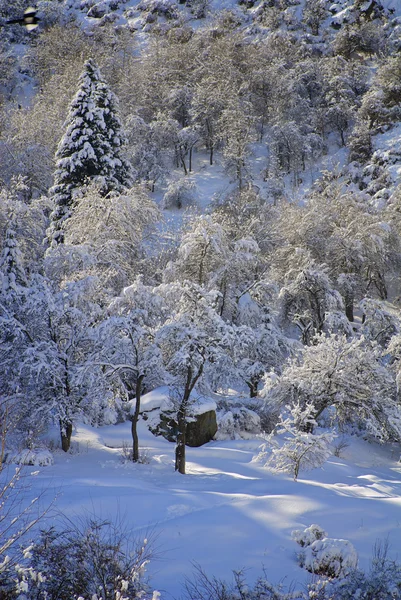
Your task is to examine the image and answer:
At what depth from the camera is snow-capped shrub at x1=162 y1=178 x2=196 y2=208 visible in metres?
34.2

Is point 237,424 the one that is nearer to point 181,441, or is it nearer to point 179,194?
point 181,441

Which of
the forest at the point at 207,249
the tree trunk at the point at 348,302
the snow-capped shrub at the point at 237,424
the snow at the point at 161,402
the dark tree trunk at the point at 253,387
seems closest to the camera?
the forest at the point at 207,249

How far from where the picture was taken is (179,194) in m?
34.9

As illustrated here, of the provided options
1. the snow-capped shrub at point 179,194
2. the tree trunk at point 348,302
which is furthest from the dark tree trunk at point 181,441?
the snow-capped shrub at point 179,194

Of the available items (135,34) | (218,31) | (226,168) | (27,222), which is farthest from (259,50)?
(27,222)

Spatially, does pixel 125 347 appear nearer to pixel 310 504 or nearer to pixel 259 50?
pixel 310 504

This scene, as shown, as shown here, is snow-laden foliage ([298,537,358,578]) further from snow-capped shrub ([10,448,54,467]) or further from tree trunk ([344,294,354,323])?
tree trunk ([344,294,354,323])

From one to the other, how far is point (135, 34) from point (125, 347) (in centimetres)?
6504

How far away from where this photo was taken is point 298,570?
6.12 meters

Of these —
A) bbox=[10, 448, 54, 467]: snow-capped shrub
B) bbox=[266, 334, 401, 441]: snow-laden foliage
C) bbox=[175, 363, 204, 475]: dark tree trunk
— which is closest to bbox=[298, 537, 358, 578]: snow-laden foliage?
bbox=[175, 363, 204, 475]: dark tree trunk

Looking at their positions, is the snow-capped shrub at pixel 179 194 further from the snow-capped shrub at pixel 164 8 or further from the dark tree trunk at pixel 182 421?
the snow-capped shrub at pixel 164 8

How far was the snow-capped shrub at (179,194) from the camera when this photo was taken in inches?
1347

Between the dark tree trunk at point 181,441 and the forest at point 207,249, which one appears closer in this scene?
the forest at point 207,249

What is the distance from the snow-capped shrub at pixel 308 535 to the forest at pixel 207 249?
45 millimetres
